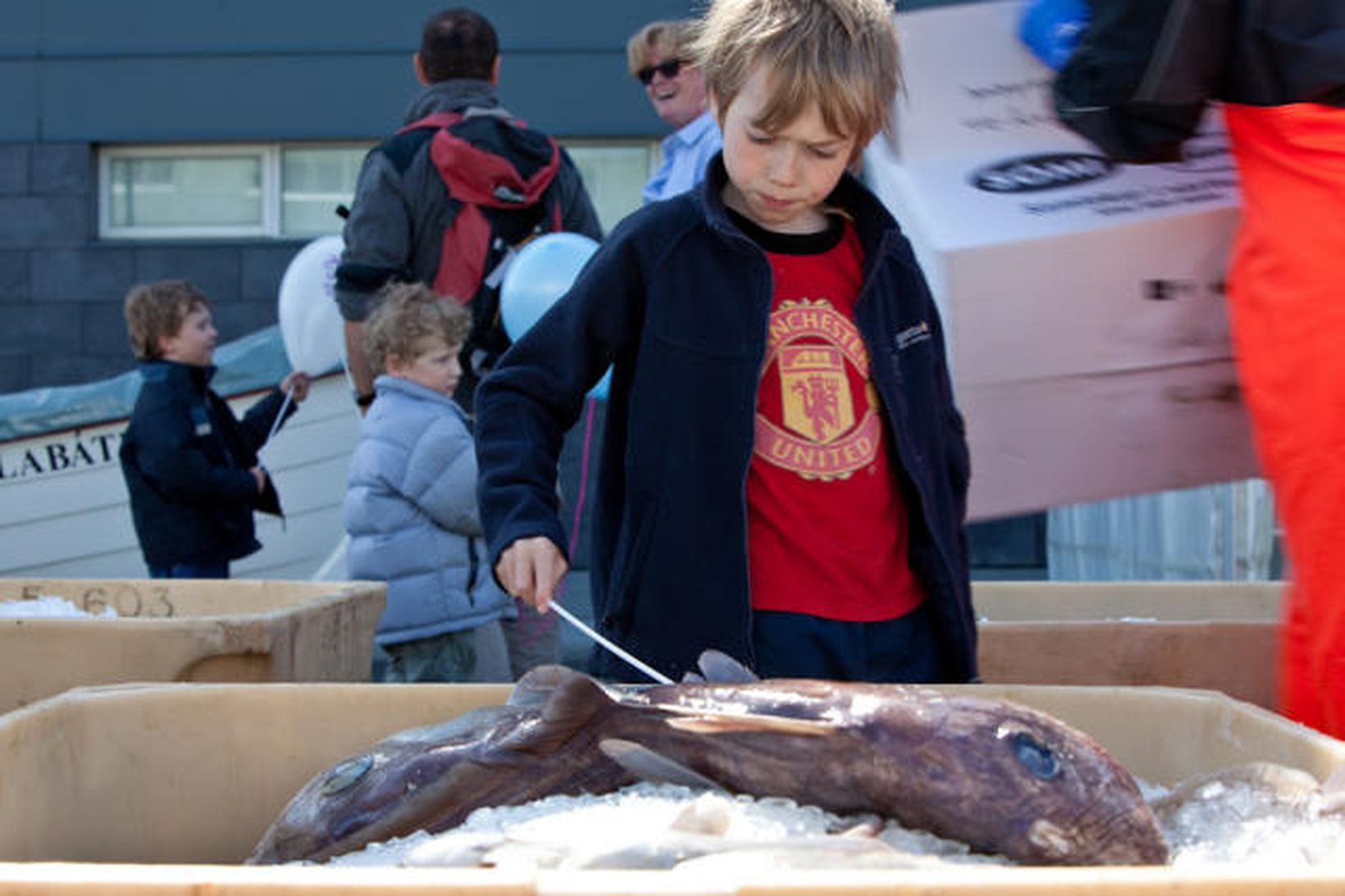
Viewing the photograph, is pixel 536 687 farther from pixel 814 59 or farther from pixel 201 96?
pixel 201 96

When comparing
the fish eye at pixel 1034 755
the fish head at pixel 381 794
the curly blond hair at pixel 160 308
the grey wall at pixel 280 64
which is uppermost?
the grey wall at pixel 280 64

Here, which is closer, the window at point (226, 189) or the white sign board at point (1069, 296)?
the white sign board at point (1069, 296)

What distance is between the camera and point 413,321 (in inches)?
186

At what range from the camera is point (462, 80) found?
5254 mm

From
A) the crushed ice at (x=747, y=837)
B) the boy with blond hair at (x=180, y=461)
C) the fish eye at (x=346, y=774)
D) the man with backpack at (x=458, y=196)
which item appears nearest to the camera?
the crushed ice at (x=747, y=837)

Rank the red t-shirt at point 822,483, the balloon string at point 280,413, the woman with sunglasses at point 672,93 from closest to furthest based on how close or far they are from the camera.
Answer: the red t-shirt at point 822,483
the woman with sunglasses at point 672,93
the balloon string at point 280,413

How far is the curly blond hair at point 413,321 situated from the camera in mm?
4734

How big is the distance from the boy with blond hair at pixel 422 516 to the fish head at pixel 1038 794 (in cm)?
328

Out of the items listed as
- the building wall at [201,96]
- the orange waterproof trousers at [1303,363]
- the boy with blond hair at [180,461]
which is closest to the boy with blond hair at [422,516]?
the boy with blond hair at [180,461]

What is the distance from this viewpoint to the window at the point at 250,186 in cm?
954

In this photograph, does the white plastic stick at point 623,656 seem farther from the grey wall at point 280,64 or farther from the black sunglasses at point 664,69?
the grey wall at point 280,64

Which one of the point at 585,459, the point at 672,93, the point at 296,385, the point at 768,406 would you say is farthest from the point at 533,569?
the point at 296,385

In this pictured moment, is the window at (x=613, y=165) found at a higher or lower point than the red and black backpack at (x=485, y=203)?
higher

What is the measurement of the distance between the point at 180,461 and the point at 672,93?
7.21 feet
